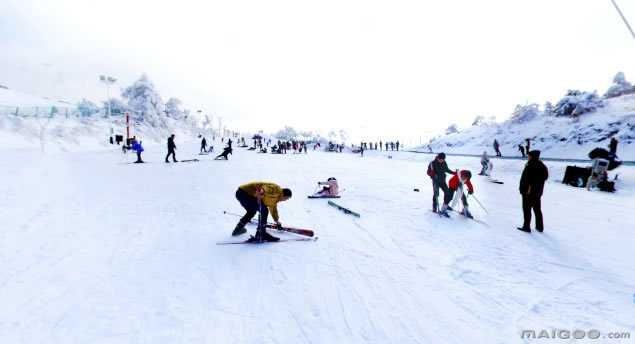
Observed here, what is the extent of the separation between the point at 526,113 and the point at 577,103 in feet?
24.8

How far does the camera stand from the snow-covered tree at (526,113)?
47.8m

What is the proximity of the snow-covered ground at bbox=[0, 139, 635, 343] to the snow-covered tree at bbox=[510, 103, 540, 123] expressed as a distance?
4376 cm

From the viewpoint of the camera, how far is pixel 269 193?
6.32 meters

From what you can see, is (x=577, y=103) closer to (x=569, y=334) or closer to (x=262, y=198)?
(x=569, y=334)

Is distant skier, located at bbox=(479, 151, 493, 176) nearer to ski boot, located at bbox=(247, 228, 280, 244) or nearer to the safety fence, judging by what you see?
ski boot, located at bbox=(247, 228, 280, 244)

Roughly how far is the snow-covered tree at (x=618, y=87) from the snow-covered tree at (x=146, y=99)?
8093 cm

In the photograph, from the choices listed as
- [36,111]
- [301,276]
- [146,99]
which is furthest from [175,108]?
[301,276]

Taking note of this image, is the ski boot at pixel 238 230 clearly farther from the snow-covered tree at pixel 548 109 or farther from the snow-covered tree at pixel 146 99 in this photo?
the snow-covered tree at pixel 146 99

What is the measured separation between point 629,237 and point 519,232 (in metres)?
2.54

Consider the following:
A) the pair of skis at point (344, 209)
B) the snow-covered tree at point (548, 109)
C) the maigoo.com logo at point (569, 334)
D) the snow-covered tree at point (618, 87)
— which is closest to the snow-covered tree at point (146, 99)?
the snow-covered tree at point (548, 109)

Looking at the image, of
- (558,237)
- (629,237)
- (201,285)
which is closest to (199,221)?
(201,285)

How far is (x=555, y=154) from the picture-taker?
35094 millimetres

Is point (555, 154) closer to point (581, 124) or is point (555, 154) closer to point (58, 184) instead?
point (581, 124)

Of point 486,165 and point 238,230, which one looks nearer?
point 238,230
